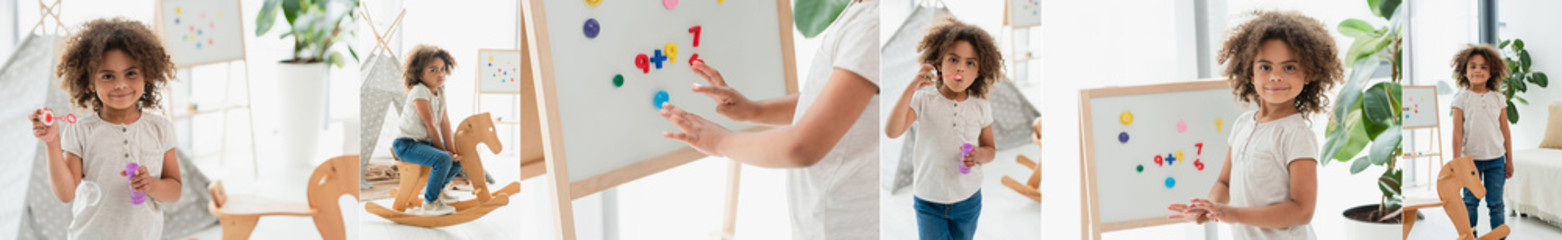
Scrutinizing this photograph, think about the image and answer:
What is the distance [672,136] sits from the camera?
1648 mm

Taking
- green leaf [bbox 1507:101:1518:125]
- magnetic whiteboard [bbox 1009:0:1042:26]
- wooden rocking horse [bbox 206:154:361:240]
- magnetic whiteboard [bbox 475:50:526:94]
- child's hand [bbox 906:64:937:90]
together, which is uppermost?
magnetic whiteboard [bbox 1009:0:1042:26]

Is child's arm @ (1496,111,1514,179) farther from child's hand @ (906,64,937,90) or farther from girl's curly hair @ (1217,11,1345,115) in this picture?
child's hand @ (906,64,937,90)

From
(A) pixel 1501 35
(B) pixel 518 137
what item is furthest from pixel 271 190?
(A) pixel 1501 35

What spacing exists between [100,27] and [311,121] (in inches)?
14.6

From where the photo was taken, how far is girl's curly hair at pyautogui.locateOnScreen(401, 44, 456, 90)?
1.69 meters

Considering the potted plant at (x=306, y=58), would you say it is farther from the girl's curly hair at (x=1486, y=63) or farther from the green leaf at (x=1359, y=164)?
the girl's curly hair at (x=1486, y=63)

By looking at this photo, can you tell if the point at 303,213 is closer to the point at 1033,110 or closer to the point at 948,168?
the point at 948,168

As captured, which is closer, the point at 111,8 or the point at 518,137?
the point at 518,137

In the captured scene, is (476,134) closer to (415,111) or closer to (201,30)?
(415,111)

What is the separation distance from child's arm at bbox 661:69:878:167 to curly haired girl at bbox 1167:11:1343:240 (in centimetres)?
64

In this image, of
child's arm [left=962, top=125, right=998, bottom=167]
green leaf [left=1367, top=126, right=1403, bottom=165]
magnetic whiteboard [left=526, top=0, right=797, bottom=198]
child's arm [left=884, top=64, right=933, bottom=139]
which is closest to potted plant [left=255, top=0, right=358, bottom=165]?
magnetic whiteboard [left=526, top=0, right=797, bottom=198]

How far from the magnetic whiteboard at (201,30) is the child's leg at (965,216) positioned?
1.28 m

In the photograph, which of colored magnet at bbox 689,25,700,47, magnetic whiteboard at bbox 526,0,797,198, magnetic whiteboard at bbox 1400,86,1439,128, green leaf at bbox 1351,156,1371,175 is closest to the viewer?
magnetic whiteboard at bbox 526,0,797,198

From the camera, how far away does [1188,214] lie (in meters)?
1.91
